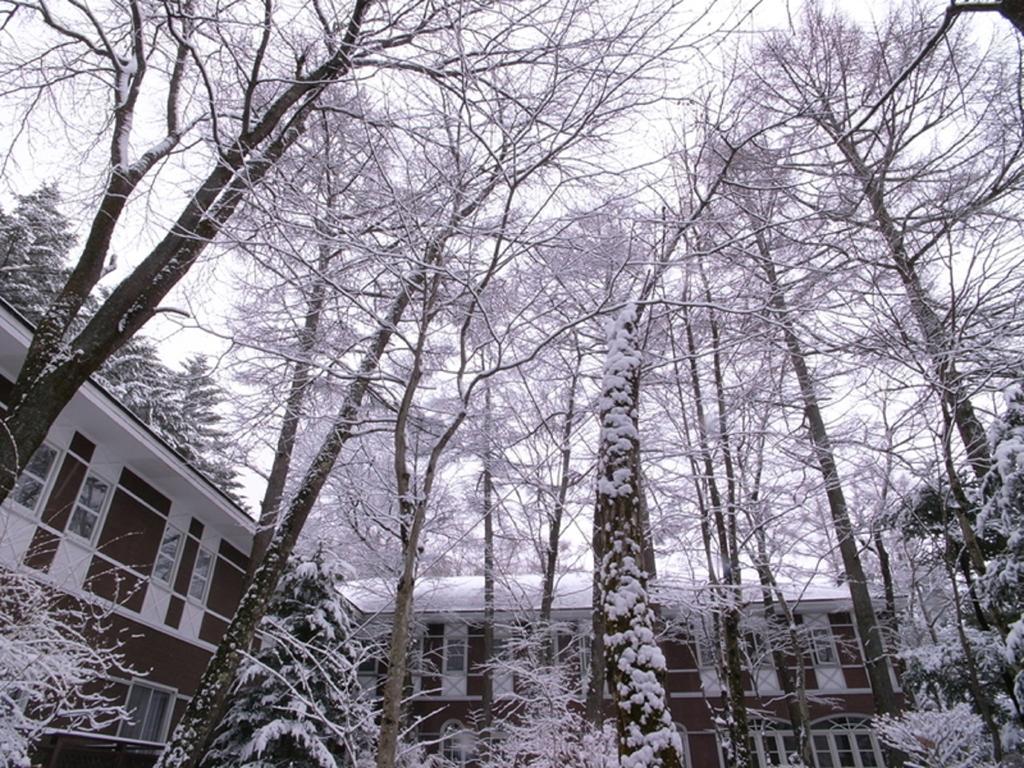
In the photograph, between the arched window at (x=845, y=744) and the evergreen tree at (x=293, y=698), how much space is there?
1620cm

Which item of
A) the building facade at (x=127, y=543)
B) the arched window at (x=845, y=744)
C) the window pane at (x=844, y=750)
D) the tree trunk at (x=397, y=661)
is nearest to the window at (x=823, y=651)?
the arched window at (x=845, y=744)

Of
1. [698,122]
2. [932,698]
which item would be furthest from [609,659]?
[932,698]

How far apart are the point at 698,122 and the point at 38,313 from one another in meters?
22.8

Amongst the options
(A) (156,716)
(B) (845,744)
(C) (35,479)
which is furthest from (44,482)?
(B) (845,744)

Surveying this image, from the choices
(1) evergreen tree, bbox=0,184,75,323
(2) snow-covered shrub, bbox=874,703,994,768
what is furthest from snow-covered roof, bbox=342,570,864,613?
(1) evergreen tree, bbox=0,184,75,323

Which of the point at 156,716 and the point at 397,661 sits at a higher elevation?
the point at 156,716

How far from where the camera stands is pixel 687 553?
11719 millimetres

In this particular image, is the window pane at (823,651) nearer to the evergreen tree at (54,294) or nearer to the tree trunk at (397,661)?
the evergreen tree at (54,294)

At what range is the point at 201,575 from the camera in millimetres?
14211

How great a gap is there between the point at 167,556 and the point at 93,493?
2571mm

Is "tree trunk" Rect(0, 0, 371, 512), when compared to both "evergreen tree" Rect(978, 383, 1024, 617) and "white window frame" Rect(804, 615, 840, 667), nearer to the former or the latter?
"evergreen tree" Rect(978, 383, 1024, 617)

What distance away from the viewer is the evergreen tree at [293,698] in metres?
8.69

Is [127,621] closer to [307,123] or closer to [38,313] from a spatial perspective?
[307,123]

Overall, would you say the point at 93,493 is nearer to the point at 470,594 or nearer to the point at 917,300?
the point at 917,300
